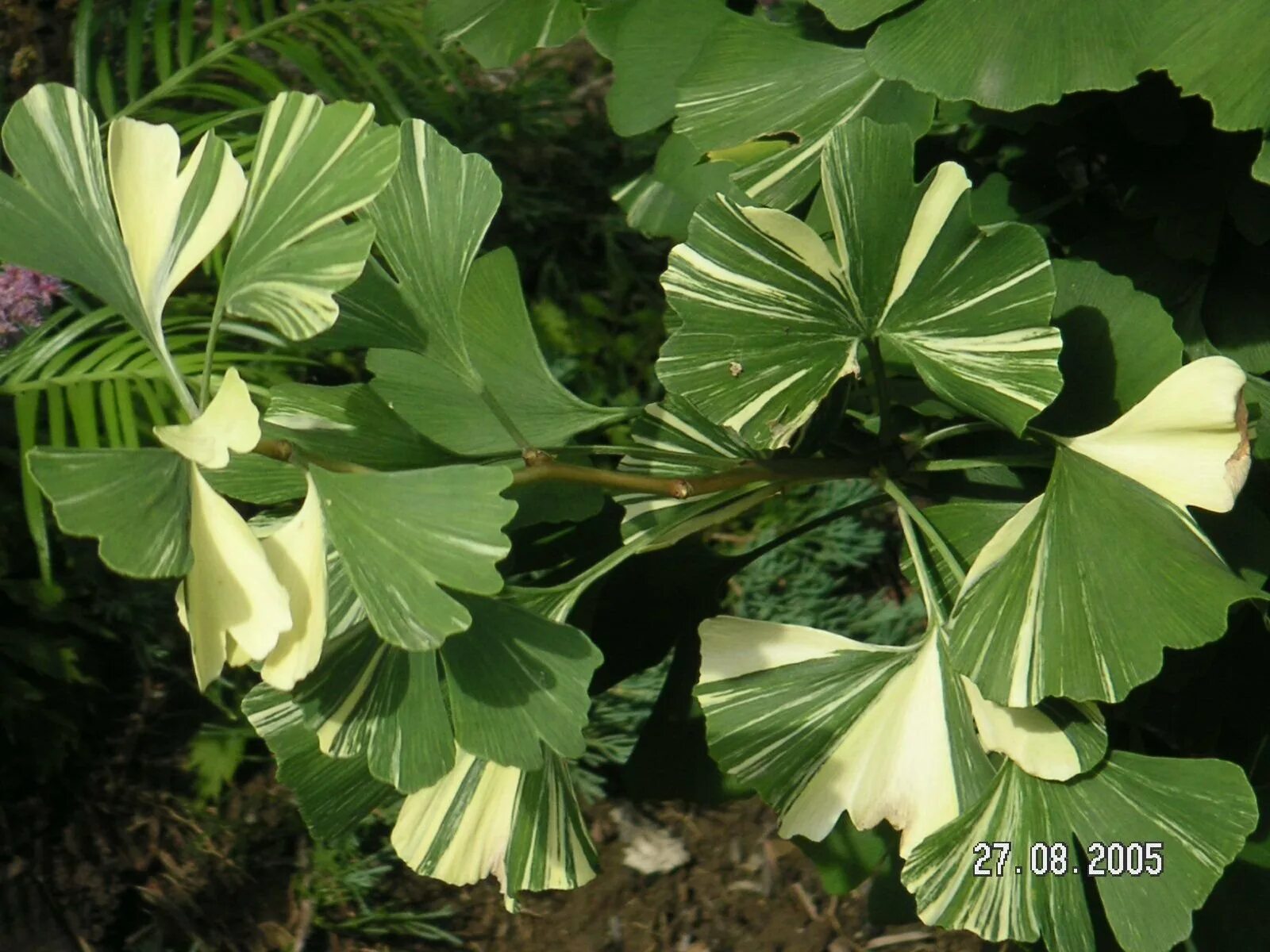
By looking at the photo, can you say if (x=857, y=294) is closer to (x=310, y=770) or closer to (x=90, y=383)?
(x=310, y=770)

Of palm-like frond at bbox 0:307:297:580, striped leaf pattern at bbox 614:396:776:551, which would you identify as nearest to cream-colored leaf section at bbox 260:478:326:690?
striped leaf pattern at bbox 614:396:776:551

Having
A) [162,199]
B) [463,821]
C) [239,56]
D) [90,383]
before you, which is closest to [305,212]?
[162,199]

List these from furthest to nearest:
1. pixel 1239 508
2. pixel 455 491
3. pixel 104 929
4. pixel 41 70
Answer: pixel 41 70, pixel 104 929, pixel 1239 508, pixel 455 491

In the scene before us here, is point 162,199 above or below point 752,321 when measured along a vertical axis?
above

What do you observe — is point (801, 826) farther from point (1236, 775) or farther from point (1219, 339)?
point (1219, 339)

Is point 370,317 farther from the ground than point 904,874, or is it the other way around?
point 370,317

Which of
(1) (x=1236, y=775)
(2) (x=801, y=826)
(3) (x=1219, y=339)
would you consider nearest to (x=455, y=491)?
(2) (x=801, y=826)

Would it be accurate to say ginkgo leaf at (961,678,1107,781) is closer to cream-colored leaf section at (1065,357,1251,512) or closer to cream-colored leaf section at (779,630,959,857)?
cream-colored leaf section at (779,630,959,857)
